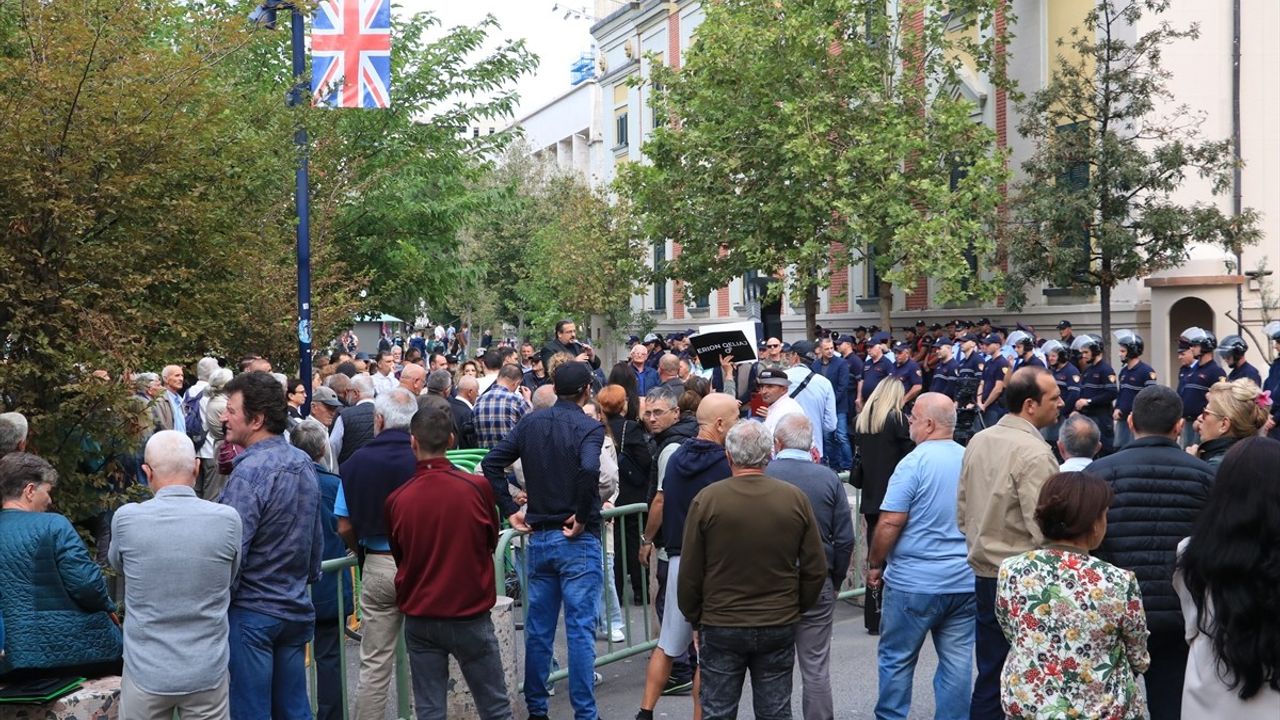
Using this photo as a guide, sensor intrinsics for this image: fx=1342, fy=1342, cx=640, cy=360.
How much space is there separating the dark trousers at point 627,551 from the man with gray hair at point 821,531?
2.01 m

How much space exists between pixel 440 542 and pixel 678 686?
2.66m

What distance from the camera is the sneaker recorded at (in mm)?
8359

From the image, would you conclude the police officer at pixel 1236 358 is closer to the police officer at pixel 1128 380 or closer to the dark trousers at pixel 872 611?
the police officer at pixel 1128 380

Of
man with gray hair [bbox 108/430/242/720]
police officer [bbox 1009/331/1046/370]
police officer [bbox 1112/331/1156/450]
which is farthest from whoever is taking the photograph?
police officer [bbox 1009/331/1046/370]

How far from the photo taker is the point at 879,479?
31.3 ft

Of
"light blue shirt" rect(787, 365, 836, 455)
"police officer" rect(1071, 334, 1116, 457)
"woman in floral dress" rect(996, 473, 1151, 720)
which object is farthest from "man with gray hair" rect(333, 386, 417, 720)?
"police officer" rect(1071, 334, 1116, 457)

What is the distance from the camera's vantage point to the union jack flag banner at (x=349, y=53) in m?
13.4

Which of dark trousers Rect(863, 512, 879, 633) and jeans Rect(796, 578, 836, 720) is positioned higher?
jeans Rect(796, 578, 836, 720)

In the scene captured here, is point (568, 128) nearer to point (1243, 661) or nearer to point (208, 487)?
point (208, 487)

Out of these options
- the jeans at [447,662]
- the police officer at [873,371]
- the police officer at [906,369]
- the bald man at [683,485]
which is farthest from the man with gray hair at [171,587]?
the police officer at [873,371]

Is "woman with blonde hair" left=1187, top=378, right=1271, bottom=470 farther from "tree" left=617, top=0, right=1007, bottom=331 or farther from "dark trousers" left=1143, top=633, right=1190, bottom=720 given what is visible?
"tree" left=617, top=0, right=1007, bottom=331

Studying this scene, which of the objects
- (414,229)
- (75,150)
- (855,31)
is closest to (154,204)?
(75,150)

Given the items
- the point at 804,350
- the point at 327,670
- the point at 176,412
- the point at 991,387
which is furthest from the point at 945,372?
the point at 327,670

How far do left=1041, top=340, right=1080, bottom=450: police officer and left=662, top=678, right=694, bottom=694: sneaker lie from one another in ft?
33.1
